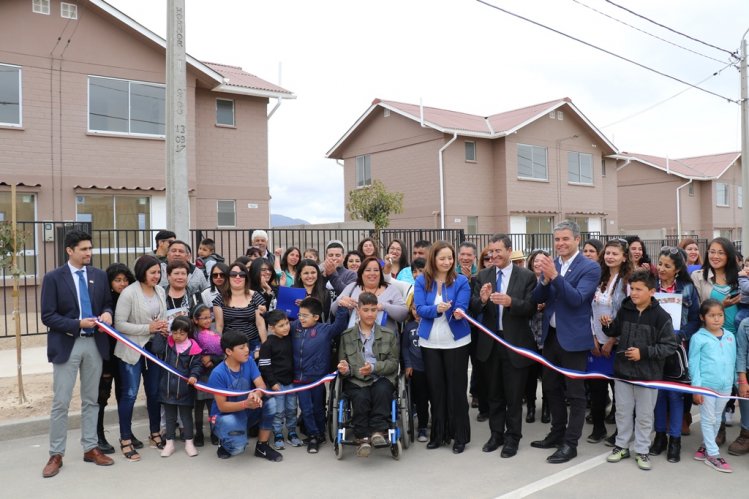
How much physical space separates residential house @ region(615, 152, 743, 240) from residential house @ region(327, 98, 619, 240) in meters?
7.39

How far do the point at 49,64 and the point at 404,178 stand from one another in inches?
561

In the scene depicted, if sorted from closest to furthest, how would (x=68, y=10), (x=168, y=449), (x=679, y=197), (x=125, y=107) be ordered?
1. (x=168, y=449)
2. (x=68, y=10)
3. (x=125, y=107)
4. (x=679, y=197)

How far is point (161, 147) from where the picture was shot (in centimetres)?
1581

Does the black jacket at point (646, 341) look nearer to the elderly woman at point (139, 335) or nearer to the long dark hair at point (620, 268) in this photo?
the long dark hair at point (620, 268)

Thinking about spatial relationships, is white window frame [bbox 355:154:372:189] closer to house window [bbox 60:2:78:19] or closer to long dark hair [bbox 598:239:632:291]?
house window [bbox 60:2:78:19]

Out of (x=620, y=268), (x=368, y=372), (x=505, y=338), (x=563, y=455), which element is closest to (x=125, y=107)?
(x=368, y=372)

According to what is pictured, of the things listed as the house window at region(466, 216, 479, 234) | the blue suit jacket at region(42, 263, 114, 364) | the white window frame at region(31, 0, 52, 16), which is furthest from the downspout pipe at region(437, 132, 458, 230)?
the blue suit jacket at region(42, 263, 114, 364)

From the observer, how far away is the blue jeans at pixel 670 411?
5.31 metres

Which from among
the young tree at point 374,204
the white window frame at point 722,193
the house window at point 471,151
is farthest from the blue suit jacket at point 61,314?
the white window frame at point 722,193

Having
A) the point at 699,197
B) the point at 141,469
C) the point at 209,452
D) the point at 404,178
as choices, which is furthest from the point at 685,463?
the point at 699,197

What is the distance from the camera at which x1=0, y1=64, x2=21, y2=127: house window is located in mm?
13938

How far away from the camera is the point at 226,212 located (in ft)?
56.2

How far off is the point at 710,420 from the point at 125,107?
15045 mm

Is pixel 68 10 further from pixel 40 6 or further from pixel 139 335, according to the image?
pixel 139 335
